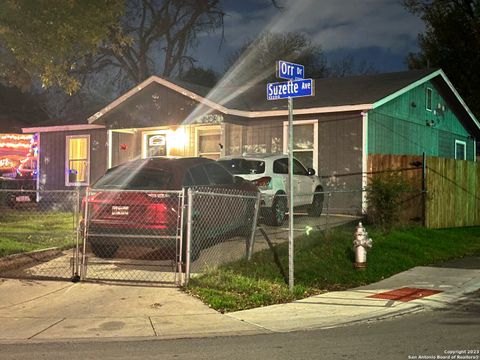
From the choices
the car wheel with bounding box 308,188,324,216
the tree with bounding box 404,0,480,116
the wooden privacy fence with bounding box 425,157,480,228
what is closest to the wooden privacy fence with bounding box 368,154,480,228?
the wooden privacy fence with bounding box 425,157,480,228

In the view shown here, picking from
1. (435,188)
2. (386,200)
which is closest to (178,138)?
(386,200)

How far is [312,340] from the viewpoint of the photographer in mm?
6062

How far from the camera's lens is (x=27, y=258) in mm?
9992

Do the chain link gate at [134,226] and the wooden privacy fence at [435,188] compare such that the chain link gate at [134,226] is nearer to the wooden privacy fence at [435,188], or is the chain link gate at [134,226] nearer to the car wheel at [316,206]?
the car wheel at [316,206]

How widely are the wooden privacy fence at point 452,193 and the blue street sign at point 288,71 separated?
7570 millimetres

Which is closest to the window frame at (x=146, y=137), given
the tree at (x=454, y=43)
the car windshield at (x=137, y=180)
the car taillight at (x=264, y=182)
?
the car taillight at (x=264, y=182)

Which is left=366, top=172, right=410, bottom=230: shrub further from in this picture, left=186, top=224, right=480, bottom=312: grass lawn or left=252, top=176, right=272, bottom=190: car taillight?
left=252, top=176, right=272, bottom=190: car taillight

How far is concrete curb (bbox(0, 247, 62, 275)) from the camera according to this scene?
957 cm

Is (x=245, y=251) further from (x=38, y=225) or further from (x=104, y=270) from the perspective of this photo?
(x=38, y=225)

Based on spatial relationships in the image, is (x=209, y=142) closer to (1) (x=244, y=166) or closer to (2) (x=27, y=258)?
(1) (x=244, y=166)

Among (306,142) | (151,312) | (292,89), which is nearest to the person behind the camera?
(151,312)

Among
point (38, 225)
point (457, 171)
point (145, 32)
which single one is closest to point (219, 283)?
point (38, 225)

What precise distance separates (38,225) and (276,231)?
20.5ft

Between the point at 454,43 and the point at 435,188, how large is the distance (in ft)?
70.6
